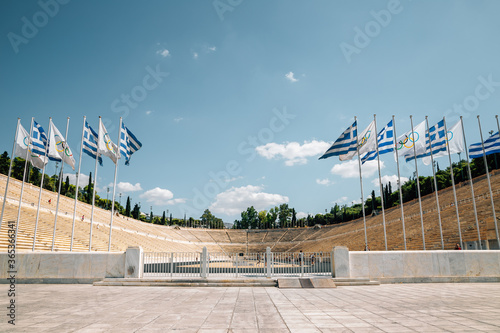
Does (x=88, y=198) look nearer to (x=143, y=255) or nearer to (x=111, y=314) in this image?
(x=143, y=255)

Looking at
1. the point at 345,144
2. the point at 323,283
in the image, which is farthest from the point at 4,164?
the point at 323,283

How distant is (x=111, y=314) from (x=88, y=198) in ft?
243

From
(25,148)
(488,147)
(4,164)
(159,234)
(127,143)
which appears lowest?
(159,234)

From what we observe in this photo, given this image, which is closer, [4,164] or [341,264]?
[341,264]

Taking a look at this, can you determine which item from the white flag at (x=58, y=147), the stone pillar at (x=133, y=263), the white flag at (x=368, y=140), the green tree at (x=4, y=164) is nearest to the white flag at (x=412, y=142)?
the white flag at (x=368, y=140)

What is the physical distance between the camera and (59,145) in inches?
760

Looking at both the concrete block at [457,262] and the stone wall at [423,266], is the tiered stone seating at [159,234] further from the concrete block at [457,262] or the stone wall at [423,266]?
the concrete block at [457,262]

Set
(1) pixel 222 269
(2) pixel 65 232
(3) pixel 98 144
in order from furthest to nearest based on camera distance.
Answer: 1. (2) pixel 65 232
2. (3) pixel 98 144
3. (1) pixel 222 269

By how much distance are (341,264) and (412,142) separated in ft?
32.4

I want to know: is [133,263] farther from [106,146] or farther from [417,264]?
[417,264]


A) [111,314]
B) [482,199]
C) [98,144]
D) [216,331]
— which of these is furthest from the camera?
[482,199]

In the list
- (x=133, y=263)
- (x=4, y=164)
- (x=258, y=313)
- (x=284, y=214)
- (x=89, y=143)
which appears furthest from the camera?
(x=284, y=214)

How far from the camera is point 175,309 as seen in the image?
8195 mm

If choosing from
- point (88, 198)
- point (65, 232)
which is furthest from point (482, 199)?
point (88, 198)
